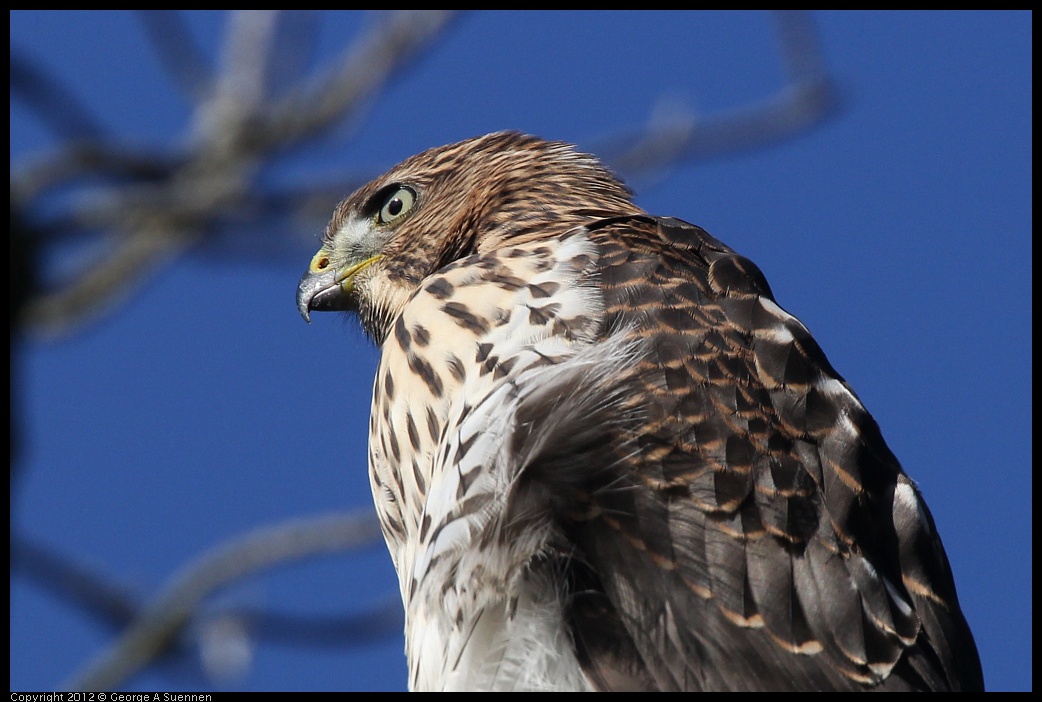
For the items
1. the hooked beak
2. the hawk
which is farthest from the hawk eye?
the hawk

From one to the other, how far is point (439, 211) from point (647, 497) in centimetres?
157

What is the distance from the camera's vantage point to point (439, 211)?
402cm

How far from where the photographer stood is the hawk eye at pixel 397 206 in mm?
4117

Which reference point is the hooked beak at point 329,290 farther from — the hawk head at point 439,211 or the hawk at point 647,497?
the hawk at point 647,497

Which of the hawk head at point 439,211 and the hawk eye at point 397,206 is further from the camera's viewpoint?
the hawk eye at point 397,206

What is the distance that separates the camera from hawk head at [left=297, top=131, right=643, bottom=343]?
391 centimetres

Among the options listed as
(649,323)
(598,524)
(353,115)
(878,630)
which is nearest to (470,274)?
(649,323)

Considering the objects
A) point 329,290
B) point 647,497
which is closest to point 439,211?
point 329,290

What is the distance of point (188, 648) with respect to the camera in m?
5.73

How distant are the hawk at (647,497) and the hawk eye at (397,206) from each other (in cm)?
87

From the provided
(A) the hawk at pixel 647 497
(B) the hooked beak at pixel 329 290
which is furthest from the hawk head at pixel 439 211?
(A) the hawk at pixel 647 497

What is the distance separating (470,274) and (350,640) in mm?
3357

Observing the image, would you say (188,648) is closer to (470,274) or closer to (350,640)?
(350,640)

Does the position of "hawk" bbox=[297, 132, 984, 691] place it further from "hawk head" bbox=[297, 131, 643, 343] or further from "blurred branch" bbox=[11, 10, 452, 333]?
"blurred branch" bbox=[11, 10, 452, 333]
